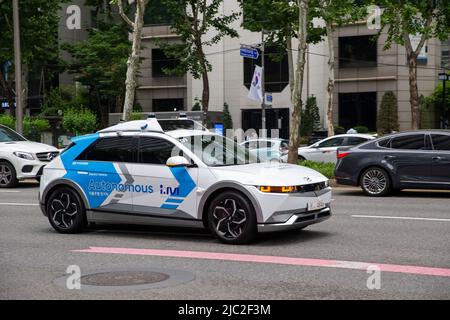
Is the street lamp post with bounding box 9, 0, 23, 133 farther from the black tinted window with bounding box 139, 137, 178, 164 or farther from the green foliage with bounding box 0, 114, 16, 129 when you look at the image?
the black tinted window with bounding box 139, 137, 178, 164

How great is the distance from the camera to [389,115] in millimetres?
43781

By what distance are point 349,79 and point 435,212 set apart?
113ft

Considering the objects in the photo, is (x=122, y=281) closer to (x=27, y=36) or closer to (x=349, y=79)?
(x=27, y=36)

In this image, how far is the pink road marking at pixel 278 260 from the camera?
745 cm

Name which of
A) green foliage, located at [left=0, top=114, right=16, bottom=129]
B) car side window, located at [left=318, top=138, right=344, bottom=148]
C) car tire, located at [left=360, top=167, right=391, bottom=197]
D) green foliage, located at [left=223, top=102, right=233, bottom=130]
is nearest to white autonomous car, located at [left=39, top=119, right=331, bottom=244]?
car tire, located at [left=360, top=167, right=391, bottom=197]

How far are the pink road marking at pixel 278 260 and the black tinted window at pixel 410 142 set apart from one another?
27.2 ft

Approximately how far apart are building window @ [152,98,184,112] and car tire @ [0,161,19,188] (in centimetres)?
3300

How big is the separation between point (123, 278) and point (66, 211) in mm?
3569

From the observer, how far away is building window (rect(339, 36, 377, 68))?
149ft

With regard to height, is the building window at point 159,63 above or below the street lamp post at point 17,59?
above

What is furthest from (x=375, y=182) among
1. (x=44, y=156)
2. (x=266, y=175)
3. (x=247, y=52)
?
(x=247, y=52)

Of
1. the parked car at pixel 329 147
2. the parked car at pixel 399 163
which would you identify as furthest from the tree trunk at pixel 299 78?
the parked car at pixel 329 147

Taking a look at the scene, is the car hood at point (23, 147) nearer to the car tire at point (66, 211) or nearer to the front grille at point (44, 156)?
the front grille at point (44, 156)
